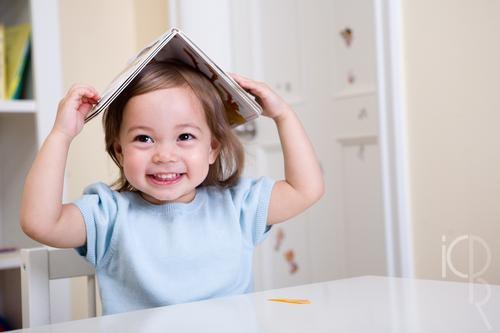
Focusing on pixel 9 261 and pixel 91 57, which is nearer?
pixel 9 261

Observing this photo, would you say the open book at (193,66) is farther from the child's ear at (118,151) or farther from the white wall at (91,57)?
the white wall at (91,57)

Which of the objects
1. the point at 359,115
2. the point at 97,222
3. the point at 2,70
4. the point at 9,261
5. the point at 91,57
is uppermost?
the point at 91,57

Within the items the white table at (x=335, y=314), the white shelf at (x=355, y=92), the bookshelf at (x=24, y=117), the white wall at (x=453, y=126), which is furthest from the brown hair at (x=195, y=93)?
the white shelf at (x=355, y=92)

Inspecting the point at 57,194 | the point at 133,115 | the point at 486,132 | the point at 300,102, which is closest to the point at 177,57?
the point at 133,115

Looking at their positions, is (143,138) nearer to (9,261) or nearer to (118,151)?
(118,151)

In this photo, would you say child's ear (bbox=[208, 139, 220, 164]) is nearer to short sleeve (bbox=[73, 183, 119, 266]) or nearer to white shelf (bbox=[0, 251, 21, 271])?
short sleeve (bbox=[73, 183, 119, 266])

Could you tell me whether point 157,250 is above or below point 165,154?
below

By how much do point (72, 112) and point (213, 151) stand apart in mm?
271

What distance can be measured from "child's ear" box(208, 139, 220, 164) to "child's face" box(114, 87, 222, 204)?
89 mm

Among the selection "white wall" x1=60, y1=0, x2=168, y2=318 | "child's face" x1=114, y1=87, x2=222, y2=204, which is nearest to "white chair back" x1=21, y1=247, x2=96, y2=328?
"child's face" x1=114, y1=87, x2=222, y2=204

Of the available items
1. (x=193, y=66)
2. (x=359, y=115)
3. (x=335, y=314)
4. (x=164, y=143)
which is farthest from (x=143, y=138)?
(x=359, y=115)

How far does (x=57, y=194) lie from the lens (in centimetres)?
101

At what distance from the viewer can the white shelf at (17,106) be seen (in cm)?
189

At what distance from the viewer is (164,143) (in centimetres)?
107
